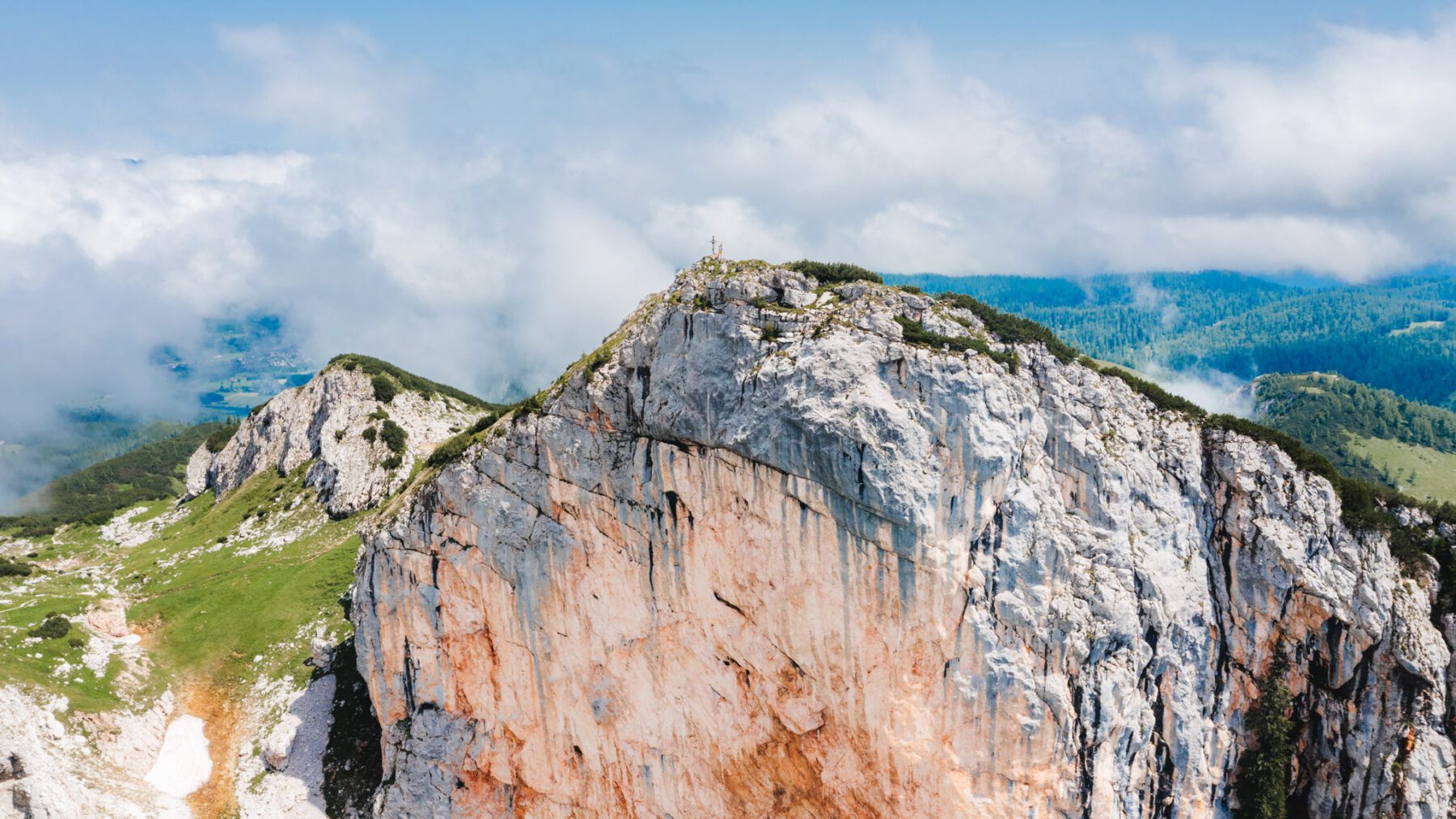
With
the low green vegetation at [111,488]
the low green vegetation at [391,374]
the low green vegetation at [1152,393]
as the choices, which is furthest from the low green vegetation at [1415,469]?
the low green vegetation at [111,488]

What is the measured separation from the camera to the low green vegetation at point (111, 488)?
104 meters

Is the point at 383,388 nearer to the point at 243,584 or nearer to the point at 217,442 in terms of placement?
the point at 243,584

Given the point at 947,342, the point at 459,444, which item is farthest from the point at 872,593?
the point at 459,444

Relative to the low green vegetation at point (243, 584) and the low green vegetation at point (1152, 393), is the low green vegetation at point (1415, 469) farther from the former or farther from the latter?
the low green vegetation at point (243, 584)

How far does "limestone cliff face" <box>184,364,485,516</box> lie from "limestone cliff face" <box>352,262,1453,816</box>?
1702 inches

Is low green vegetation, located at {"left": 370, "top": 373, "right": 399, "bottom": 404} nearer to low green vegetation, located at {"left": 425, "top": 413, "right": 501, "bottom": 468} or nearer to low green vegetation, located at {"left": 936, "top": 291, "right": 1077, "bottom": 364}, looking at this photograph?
low green vegetation, located at {"left": 425, "top": 413, "right": 501, "bottom": 468}

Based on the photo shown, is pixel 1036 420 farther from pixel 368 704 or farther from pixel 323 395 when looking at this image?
pixel 323 395

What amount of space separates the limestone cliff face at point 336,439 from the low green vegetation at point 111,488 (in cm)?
A: 1345

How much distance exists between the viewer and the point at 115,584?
236ft

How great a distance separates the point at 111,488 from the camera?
15212 centimetres

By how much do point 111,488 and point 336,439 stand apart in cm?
11017

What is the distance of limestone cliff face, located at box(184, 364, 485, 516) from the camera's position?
81.2 metres

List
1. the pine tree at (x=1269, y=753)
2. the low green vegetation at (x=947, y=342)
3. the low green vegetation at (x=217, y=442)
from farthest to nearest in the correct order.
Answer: the low green vegetation at (x=217, y=442), the pine tree at (x=1269, y=753), the low green vegetation at (x=947, y=342)

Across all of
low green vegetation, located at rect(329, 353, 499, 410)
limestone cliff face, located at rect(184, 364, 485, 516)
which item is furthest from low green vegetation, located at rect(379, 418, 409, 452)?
low green vegetation, located at rect(329, 353, 499, 410)
